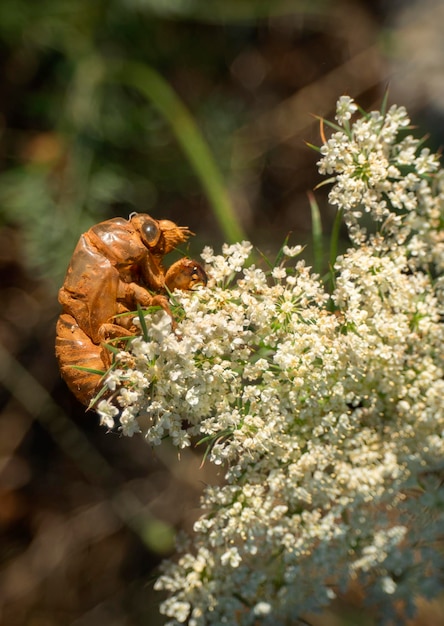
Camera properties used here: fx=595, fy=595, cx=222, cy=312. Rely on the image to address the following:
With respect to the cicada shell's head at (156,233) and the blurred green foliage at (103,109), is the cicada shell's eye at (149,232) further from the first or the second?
the blurred green foliage at (103,109)

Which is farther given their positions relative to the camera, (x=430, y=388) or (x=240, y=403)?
(x=240, y=403)

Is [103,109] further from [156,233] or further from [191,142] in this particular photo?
[156,233]

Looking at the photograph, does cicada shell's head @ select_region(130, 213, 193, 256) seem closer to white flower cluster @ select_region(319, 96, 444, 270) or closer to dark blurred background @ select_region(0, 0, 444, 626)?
white flower cluster @ select_region(319, 96, 444, 270)

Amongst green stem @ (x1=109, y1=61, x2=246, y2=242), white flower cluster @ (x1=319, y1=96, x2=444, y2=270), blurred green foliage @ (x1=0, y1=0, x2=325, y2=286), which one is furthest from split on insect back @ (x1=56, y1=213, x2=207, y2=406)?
blurred green foliage @ (x1=0, y1=0, x2=325, y2=286)

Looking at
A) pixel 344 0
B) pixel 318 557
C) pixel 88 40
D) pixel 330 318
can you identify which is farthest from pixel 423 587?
pixel 344 0

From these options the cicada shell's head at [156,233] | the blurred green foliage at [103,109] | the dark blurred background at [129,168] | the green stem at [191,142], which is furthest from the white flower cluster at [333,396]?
the dark blurred background at [129,168]

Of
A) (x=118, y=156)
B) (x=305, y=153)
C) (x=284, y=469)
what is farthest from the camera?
(x=305, y=153)

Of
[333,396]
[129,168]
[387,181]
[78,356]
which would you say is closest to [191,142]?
[129,168]

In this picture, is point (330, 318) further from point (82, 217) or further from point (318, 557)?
point (82, 217)

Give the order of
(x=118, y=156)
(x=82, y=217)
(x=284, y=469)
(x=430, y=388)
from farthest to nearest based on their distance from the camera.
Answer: (x=118, y=156), (x=82, y=217), (x=284, y=469), (x=430, y=388)
